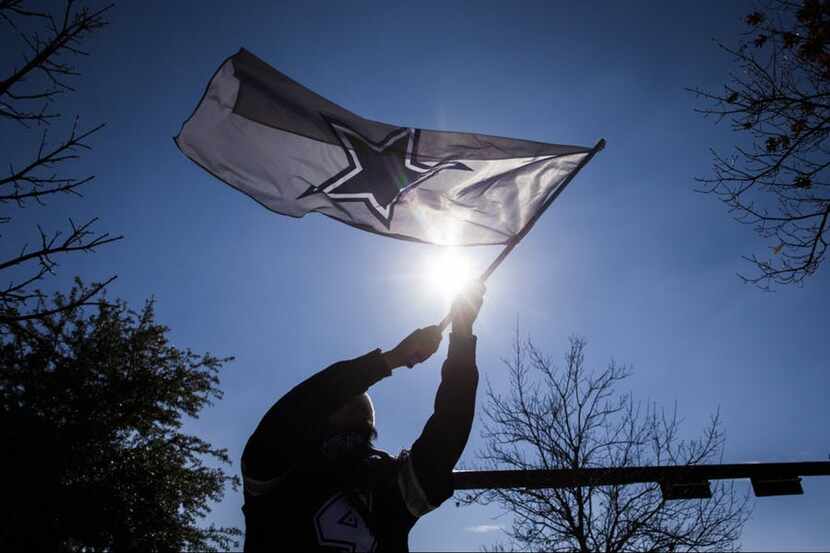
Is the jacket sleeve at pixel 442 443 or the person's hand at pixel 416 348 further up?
the person's hand at pixel 416 348

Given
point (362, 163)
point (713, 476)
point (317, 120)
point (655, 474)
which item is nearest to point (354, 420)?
point (362, 163)

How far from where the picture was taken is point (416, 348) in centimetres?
229

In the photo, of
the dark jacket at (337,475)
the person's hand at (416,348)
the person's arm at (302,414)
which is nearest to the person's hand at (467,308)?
the person's hand at (416,348)

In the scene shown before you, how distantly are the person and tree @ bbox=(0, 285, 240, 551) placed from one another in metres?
10.8

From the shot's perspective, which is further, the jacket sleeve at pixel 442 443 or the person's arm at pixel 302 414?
the jacket sleeve at pixel 442 443

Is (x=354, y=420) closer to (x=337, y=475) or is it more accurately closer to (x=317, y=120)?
(x=337, y=475)

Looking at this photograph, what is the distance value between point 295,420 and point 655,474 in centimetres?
1052

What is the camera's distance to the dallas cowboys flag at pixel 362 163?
3.95 metres

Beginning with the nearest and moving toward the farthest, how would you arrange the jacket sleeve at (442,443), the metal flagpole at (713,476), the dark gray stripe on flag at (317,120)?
the jacket sleeve at (442,443) < the dark gray stripe on flag at (317,120) < the metal flagpole at (713,476)

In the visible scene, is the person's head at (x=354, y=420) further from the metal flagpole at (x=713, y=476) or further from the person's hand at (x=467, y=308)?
the metal flagpole at (x=713, y=476)

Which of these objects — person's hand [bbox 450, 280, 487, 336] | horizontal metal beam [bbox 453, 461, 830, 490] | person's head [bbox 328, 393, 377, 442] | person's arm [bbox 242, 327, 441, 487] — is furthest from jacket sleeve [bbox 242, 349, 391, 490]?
horizontal metal beam [bbox 453, 461, 830, 490]

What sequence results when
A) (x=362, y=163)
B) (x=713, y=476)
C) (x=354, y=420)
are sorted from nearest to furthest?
(x=354, y=420), (x=362, y=163), (x=713, y=476)

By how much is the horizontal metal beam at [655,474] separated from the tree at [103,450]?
28.7ft

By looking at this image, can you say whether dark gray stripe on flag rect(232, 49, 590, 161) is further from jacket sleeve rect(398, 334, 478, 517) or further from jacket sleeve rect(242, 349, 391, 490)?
jacket sleeve rect(242, 349, 391, 490)
